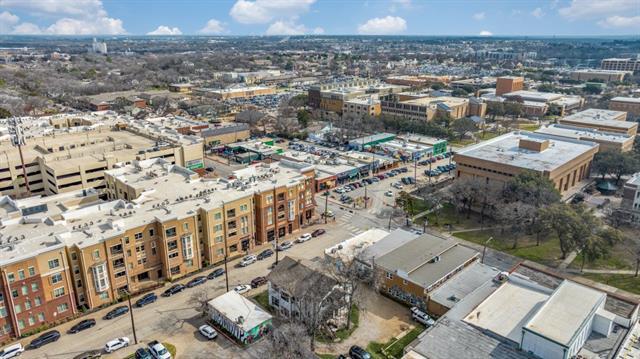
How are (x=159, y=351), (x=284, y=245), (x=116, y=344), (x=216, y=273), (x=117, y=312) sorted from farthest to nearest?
1. (x=284, y=245)
2. (x=216, y=273)
3. (x=117, y=312)
4. (x=116, y=344)
5. (x=159, y=351)

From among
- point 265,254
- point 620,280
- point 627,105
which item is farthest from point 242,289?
point 627,105

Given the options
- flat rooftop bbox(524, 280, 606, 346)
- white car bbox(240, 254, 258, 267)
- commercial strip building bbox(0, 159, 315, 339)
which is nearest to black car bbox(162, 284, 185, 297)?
commercial strip building bbox(0, 159, 315, 339)

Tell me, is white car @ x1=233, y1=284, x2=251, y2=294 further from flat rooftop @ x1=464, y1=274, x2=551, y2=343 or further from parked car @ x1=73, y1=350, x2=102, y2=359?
flat rooftop @ x1=464, y1=274, x2=551, y2=343

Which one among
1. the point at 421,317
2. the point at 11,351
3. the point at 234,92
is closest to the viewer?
the point at 11,351

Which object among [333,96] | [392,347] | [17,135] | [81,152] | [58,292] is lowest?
[392,347]

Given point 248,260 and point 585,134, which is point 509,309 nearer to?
point 248,260

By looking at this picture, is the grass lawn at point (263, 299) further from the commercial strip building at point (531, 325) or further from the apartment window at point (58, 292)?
the apartment window at point (58, 292)

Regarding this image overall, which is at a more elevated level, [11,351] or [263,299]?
[11,351]

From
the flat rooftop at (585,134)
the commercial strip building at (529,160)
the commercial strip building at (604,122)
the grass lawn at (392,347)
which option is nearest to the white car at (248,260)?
the grass lawn at (392,347)

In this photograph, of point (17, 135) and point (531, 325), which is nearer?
point (531, 325)
